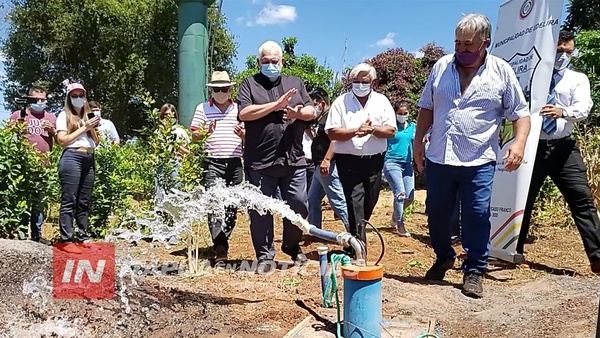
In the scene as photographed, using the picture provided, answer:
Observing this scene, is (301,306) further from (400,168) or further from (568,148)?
(400,168)

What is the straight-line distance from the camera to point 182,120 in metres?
8.85

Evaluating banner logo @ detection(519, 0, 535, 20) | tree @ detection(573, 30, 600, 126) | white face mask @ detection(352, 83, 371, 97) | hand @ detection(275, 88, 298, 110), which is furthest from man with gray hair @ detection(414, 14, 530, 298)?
tree @ detection(573, 30, 600, 126)

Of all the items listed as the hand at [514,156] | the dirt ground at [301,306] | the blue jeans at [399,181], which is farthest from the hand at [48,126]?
the hand at [514,156]

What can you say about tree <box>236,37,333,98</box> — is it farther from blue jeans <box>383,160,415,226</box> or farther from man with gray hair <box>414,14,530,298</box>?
man with gray hair <box>414,14,530,298</box>

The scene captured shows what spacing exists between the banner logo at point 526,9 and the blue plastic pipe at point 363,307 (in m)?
3.11

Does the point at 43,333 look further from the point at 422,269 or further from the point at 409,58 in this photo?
the point at 409,58

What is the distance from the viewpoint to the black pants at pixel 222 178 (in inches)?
205

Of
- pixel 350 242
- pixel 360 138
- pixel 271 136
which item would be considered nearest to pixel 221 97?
pixel 271 136

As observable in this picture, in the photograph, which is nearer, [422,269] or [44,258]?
[44,258]

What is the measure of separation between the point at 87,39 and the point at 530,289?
17.4 meters

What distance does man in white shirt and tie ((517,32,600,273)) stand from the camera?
15.2ft

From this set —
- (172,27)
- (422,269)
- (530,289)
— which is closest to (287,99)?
(422,269)

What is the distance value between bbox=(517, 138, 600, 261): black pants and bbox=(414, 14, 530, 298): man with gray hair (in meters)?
0.90

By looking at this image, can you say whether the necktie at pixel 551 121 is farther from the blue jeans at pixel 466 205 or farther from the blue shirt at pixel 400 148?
the blue shirt at pixel 400 148
